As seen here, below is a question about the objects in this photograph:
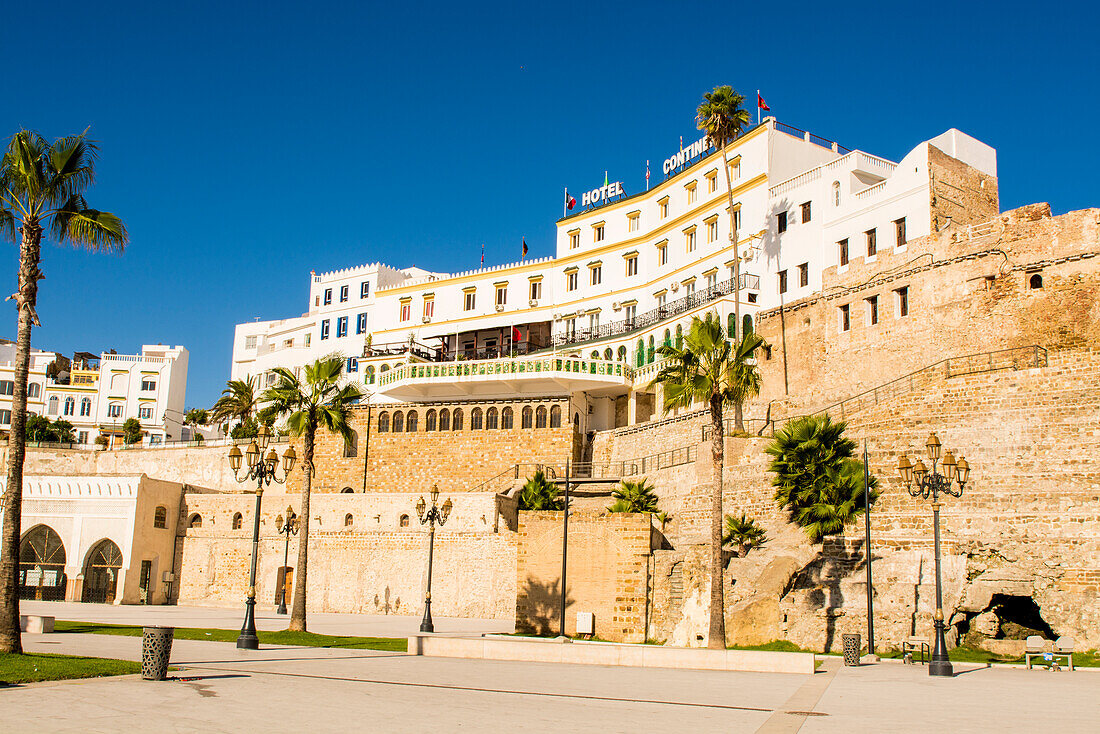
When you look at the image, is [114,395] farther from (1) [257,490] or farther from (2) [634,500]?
(1) [257,490]

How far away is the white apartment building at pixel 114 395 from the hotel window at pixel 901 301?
2331 inches

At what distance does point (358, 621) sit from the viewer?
3350 cm

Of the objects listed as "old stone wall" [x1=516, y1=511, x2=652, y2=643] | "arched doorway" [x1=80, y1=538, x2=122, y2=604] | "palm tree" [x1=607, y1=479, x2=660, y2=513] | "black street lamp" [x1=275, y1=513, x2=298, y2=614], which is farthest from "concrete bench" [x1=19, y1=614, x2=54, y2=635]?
"arched doorway" [x1=80, y1=538, x2=122, y2=604]

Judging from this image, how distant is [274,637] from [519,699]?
41.5 ft

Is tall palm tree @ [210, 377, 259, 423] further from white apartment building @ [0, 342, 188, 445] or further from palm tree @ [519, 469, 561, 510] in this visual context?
palm tree @ [519, 469, 561, 510]

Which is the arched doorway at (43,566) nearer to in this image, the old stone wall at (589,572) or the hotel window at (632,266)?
the old stone wall at (589,572)

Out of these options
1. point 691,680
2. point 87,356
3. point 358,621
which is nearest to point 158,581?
point 358,621

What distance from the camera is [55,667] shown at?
14570 millimetres

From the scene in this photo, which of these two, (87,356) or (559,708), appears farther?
(87,356)

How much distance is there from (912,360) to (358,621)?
2279 cm

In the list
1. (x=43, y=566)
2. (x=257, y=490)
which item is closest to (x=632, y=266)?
(x=43, y=566)

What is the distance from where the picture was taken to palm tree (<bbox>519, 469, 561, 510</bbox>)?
120ft

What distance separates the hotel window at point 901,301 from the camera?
120 feet

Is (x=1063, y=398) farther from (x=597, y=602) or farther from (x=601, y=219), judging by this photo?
(x=601, y=219)
